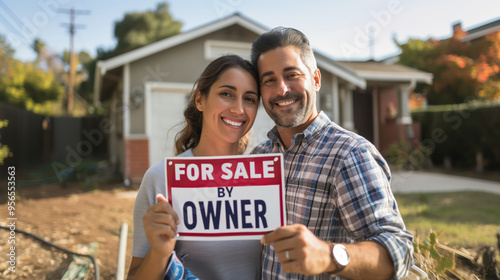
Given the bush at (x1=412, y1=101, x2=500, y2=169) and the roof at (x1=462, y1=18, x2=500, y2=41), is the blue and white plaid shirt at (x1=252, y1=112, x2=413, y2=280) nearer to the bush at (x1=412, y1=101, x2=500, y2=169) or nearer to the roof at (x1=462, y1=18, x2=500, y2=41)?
the bush at (x1=412, y1=101, x2=500, y2=169)

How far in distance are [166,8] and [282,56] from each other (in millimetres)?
32532

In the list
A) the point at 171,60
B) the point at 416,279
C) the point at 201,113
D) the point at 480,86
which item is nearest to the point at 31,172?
the point at 171,60

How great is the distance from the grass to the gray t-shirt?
311 cm

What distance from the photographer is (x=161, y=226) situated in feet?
4.00

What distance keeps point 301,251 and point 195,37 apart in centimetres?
819

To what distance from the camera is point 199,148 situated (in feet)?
6.07

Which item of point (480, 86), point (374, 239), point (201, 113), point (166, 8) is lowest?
point (374, 239)

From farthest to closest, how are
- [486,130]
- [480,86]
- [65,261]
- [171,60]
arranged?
[480,86] < [486,130] < [171,60] < [65,261]

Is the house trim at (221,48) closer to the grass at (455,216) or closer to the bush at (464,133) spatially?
the grass at (455,216)

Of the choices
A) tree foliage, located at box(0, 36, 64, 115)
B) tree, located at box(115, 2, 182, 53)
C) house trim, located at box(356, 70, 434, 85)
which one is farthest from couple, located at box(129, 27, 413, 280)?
tree, located at box(115, 2, 182, 53)

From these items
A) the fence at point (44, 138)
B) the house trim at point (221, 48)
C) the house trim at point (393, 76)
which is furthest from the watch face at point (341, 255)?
the house trim at point (393, 76)

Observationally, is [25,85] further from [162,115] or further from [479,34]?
[479,34]

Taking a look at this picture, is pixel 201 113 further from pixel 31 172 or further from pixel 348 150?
pixel 31 172

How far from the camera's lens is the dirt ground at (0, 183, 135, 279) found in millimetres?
3025
